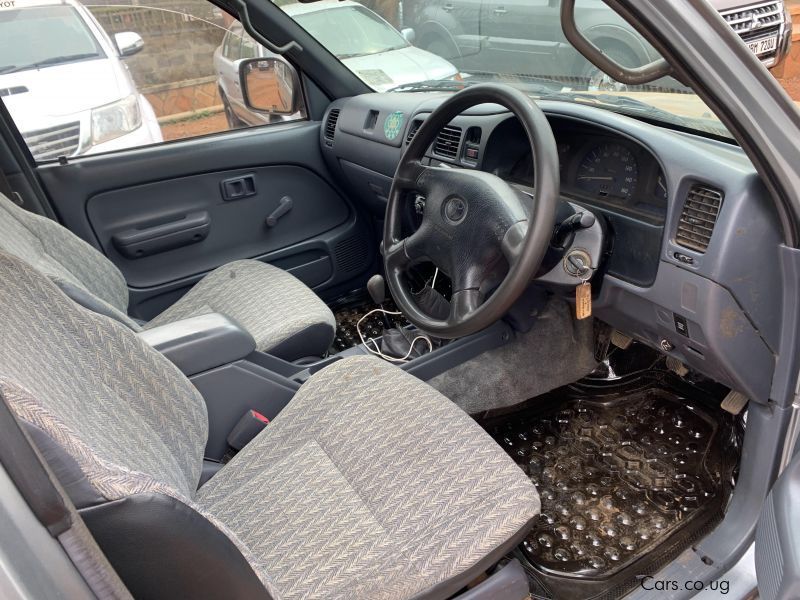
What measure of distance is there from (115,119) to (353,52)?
86cm

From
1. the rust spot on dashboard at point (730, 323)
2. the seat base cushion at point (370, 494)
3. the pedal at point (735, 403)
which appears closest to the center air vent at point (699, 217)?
the rust spot on dashboard at point (730, 323)

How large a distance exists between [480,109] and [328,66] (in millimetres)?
838

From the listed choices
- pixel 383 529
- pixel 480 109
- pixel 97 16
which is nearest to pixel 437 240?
pixel 480 109

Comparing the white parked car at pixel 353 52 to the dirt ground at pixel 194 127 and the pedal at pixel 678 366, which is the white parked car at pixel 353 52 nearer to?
the dirt ground at pixel 194 127

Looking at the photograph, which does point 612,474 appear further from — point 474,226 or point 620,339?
point 474,226

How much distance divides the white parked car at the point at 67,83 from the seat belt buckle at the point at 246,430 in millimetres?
1203

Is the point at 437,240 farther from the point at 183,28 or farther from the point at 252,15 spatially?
the point at 183,28

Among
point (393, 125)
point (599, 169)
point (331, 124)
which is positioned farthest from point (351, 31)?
point (599, 169)

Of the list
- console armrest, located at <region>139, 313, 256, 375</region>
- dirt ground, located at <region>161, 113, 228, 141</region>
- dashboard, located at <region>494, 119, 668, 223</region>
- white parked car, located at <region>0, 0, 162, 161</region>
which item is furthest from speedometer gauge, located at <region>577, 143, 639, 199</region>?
white parked car, located at <region>0, 0, 162, 161</region>

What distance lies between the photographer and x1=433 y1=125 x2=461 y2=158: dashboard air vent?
1713 mm

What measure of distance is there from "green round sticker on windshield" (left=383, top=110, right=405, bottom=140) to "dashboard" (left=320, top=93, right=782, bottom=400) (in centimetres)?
27

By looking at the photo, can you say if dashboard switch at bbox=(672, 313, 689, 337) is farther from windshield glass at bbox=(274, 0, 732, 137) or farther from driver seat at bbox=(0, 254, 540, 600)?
windshield glass at bbox=(274, 0, 732, 137)

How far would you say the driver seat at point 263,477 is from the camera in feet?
2.08

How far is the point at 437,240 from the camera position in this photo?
137cm
